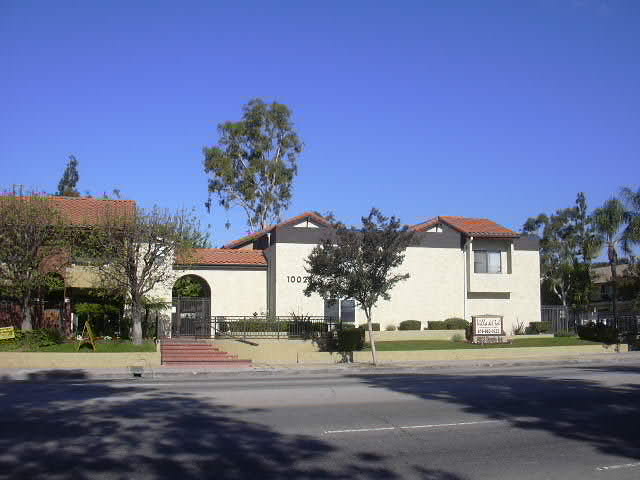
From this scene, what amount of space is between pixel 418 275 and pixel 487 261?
4540 mm

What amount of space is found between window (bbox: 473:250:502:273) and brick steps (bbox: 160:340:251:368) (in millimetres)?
17337

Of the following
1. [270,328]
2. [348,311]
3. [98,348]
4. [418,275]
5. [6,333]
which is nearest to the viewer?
[6,333]

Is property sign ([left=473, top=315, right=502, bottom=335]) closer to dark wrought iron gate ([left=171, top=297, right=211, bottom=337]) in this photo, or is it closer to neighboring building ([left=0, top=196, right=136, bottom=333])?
dark wrought iron gate ([left=171, top=297, right=211, bottom=337])

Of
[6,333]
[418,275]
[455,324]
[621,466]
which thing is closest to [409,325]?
[455,324]

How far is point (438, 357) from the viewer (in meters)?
29.1

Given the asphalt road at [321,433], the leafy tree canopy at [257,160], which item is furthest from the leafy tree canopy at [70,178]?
the asphalt road at [321,433]

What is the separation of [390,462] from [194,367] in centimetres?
1728

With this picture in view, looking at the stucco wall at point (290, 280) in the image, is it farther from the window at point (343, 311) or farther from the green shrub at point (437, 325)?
the green shrub at point (437, 325)

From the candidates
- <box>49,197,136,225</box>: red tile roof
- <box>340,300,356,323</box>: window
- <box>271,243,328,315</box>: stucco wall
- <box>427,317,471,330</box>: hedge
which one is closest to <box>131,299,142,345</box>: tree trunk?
<box>49,197,136,225</box>: red tile roof

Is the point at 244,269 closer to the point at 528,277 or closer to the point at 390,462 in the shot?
the point at 528,277

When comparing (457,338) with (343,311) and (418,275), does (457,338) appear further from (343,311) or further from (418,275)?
(343,311)

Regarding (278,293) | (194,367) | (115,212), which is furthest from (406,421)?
(278,293)

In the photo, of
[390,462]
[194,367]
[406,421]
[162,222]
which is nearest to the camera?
[390,462]

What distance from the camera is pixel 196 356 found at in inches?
1052
